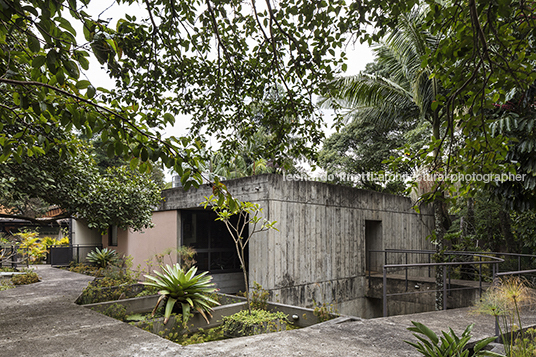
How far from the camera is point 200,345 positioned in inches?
171

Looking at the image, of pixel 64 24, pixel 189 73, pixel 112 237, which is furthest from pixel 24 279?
pixel 64 24

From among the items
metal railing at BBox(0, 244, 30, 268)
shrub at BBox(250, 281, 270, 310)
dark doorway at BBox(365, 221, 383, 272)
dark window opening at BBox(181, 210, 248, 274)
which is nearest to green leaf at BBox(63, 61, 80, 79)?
shrub at BBox(250, 281, 270, 310)

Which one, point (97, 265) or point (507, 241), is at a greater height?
point (507, 241)

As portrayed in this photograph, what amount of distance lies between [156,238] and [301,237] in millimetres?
5534

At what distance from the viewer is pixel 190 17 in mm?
3846

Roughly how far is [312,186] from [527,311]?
4.71 metres

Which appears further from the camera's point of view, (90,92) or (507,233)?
(507,233)

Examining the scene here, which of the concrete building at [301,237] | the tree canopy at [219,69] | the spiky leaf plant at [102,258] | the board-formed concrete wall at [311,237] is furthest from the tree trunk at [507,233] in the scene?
the spiky leaf plant at [102,258]

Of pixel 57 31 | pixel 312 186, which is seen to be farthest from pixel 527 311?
pixel 57 31

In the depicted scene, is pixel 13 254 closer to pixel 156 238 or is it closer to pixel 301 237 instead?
pixel 156 238

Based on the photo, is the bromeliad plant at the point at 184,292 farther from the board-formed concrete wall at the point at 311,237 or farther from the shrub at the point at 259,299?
the board-formed concrete wall at the point at 311,237

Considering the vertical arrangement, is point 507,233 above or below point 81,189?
below

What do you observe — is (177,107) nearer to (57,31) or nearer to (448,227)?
(57,31)

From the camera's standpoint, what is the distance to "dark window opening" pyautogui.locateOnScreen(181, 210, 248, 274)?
11.1 meters
